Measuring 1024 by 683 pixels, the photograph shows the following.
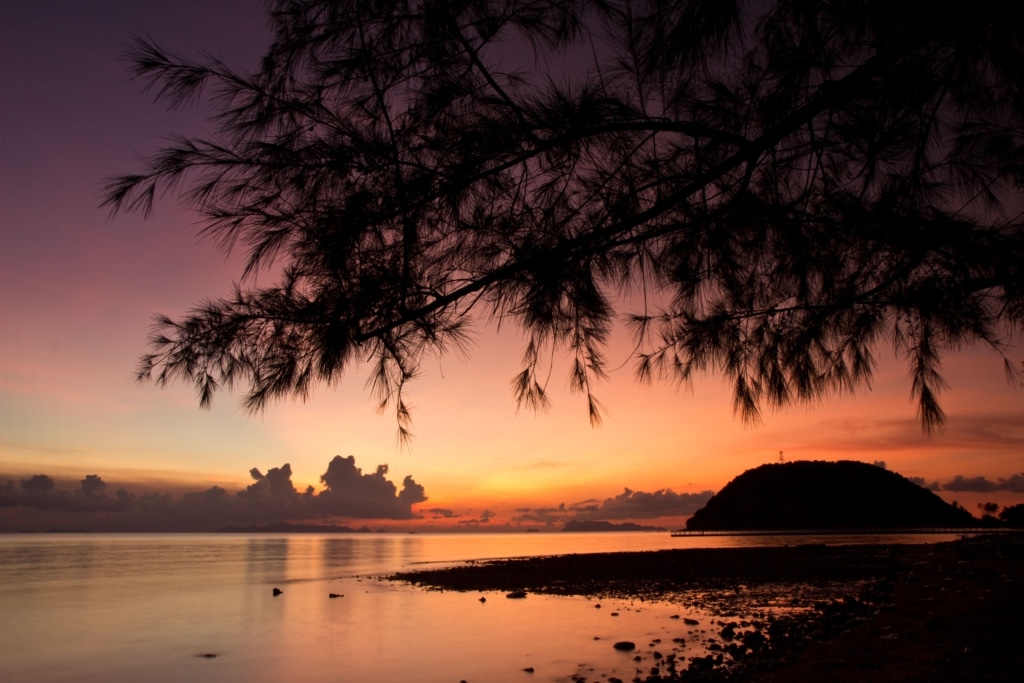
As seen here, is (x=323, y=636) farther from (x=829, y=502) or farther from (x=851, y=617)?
(x=829, y=502)

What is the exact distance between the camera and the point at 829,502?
71.4 metres

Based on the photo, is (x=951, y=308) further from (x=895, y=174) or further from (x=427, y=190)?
(x=427, y=190)

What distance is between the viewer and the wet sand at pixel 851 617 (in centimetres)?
497

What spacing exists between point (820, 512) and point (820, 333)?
258 feet

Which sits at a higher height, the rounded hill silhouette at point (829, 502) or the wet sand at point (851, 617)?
the wet sand at point (851, 617)

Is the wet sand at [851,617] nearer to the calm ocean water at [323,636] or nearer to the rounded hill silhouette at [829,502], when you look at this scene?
the calm ocean water at [323,636]

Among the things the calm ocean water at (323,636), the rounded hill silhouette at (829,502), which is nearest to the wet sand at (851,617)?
the calm ocean water at (323,636)

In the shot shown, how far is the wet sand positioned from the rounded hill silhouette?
59.5 meters

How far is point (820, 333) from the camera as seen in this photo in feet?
10.2

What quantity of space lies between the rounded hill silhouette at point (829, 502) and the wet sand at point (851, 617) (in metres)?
59.5

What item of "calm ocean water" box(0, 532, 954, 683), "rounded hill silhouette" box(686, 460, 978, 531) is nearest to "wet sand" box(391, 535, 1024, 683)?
"calm ocean water" box(0, 532, 954, 683)

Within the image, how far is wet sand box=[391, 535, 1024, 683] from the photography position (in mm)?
4969

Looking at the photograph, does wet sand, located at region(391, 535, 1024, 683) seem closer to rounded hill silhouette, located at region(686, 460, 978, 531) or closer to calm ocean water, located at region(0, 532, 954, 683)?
calm ocean water, located at region(0, 532, 954, 683)

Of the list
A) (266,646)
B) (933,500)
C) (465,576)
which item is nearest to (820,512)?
(933,500)
